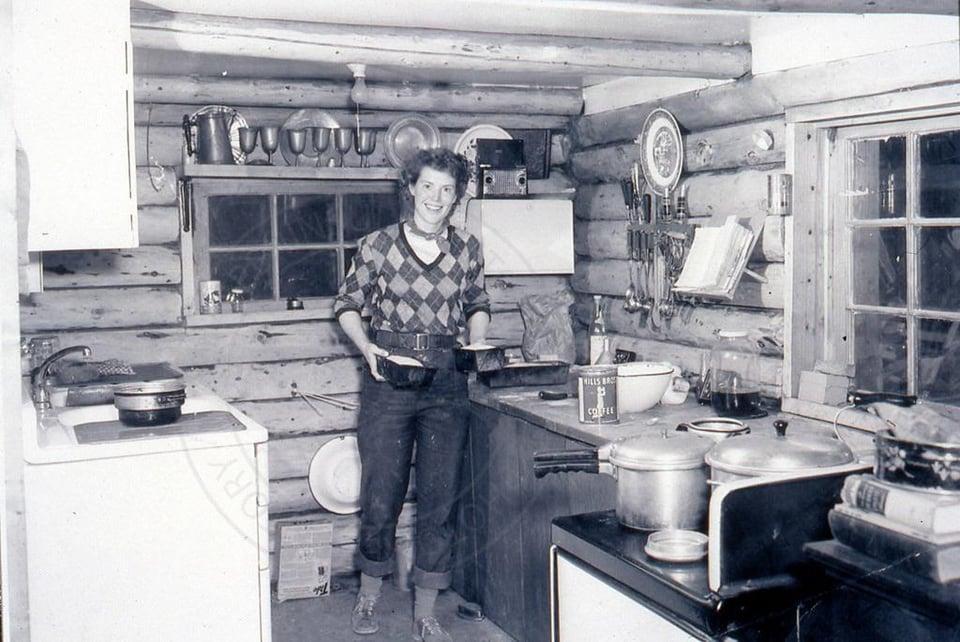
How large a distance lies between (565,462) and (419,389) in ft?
5.28

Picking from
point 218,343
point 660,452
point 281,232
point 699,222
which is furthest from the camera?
point 281,232

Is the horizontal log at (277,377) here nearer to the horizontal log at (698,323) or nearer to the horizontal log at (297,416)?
the horizontal log at (297,416)

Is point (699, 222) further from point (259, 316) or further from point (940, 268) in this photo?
point (259, 316)

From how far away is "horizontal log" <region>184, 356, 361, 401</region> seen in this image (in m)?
4.75

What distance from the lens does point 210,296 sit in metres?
4.71

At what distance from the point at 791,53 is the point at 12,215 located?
2.72 metres

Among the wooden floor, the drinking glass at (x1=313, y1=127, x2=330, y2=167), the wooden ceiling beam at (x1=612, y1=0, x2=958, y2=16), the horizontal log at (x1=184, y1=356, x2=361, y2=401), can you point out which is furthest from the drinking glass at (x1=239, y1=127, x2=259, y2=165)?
the wooden ceiling beam at (x1=612, y1=0, x2=958, y2=16)

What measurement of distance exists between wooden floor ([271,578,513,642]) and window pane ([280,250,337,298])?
147 cm

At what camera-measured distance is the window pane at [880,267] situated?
3517mm

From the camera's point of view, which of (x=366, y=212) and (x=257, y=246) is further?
(x=366, y=212)

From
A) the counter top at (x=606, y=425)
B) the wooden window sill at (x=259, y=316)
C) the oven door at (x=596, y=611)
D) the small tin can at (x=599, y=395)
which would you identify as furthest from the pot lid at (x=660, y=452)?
the wooden window sill at (x=259, y=316)

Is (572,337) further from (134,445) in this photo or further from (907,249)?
(134,445)

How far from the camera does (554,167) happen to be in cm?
544

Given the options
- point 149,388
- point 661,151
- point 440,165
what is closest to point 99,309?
point 149,388
